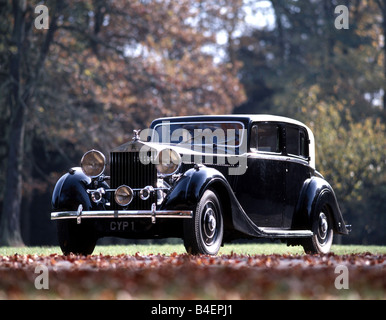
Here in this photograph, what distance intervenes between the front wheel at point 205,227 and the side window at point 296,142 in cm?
266

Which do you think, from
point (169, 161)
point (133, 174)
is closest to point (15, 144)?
point (133, 174)

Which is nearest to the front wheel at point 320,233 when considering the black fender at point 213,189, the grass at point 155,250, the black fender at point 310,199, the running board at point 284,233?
the black fender at point 310,199

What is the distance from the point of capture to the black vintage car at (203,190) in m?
9.66

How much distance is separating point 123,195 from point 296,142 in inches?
151

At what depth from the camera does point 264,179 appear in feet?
37.2

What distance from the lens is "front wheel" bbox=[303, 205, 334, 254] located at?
1212cm

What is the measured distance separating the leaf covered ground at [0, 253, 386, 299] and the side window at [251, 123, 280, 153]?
397cm

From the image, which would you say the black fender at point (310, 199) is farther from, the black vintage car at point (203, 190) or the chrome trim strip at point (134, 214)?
the chrome trim strip at point (134, 214)
